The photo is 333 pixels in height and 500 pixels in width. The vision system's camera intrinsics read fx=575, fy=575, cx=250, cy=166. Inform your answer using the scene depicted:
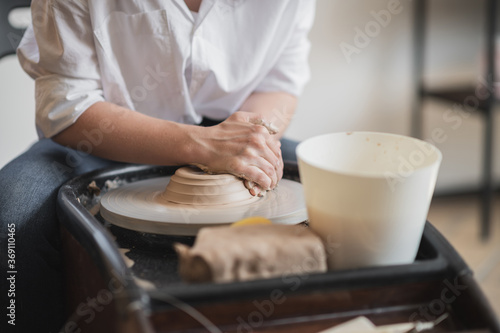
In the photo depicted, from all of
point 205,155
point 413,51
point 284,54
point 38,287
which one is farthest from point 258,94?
point 413,51

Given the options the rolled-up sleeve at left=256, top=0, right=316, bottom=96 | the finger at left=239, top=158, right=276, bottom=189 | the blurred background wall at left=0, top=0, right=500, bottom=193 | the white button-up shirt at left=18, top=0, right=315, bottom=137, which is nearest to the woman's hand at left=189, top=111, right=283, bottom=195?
the finger at left=239, top=158, right=276, bottom=189

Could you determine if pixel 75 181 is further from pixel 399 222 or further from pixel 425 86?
pixel 425 86

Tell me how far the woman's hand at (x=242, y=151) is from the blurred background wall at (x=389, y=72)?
124 centimetres

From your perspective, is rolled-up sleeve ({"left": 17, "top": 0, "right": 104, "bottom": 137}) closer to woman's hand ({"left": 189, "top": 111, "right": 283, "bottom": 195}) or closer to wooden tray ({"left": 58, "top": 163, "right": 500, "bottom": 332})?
woman's hand ({"left": 189, "top": 111, "right": 283, "bottom": 195})

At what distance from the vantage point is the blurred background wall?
2074 millimetres

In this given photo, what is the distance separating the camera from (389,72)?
2.19m

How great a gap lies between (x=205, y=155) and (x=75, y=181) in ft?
0.68

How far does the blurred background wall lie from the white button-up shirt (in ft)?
3.20

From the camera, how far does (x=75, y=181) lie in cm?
88

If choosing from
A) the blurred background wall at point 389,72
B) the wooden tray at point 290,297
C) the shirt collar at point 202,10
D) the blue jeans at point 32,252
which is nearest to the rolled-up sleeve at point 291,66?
the shirt collar at point 202,10

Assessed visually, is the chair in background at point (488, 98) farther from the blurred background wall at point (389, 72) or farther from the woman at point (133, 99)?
the woman at point (133, 99)

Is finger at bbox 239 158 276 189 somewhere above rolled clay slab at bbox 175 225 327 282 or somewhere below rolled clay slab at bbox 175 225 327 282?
below

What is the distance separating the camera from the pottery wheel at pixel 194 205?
726mm

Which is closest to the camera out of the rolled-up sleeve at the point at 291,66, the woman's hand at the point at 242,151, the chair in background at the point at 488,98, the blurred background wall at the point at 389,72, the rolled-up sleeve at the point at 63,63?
the woman's hand at the point at 242,151
